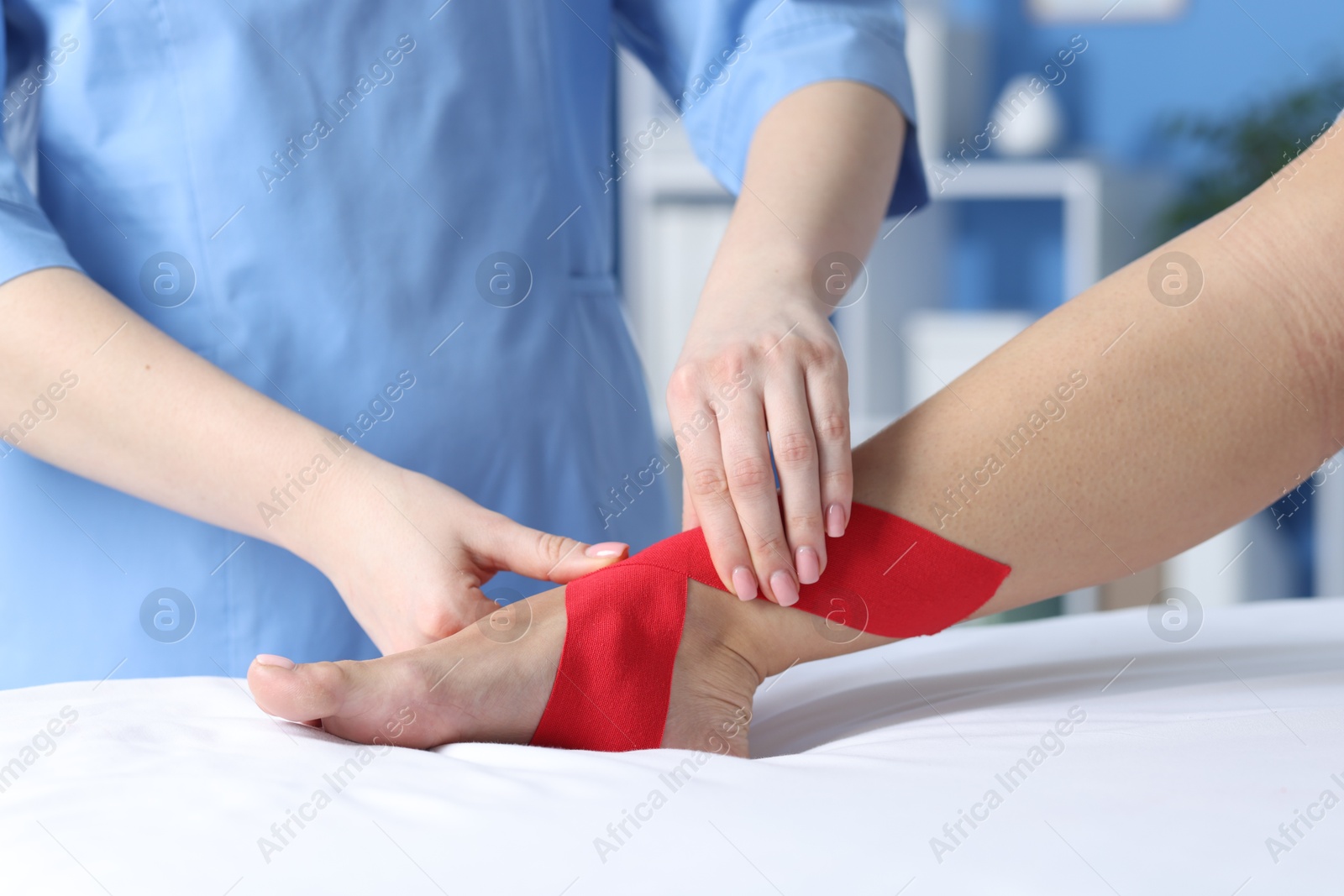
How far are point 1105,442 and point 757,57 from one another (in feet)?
1.64

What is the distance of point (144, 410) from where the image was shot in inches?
32.5

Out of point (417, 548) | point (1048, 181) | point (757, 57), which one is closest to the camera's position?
point (417, 548)

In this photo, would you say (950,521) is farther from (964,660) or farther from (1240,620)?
(1240,620)

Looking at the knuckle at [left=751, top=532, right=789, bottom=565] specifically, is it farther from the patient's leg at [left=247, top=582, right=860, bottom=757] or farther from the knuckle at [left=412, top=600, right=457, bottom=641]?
the knuckle at [left=412, top=600, right=457, bottom=641]

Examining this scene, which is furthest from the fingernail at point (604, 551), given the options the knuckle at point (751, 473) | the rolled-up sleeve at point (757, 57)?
the rolled-up sleeve at point (757, 57)

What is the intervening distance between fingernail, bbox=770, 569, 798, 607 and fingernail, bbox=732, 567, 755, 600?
15 millimetres

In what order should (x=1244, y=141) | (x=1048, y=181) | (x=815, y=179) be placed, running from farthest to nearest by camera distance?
(x=1048, y=181)
(x=1244, y=141)
(x=815, y=179)

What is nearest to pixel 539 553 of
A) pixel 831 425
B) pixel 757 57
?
pixel 831 425

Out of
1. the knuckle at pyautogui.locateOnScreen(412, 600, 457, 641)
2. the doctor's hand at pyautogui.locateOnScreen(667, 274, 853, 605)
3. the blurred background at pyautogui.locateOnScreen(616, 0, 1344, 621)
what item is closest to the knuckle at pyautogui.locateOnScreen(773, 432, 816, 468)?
the doctor's hand at pyautogui.locateOnScreen(667, 274, 853, 605)

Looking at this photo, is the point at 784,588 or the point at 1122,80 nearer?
the point at 784,588

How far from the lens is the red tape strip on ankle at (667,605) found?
31.9 inches

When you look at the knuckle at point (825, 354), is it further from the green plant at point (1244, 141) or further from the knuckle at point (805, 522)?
the green plant at point (1244, 141)

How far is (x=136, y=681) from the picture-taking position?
796mm

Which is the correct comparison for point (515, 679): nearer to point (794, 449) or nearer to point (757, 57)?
point (794, 449)
